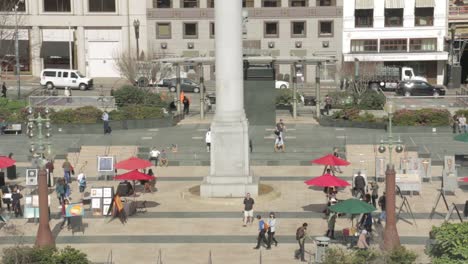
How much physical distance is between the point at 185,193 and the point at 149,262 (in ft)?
33.7

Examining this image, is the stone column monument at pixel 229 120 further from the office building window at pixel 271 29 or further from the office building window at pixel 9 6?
the office building window at pixel 9 6

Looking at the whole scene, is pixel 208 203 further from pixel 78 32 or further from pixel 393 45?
pixel 393 45

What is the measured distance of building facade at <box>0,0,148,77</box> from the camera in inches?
3445

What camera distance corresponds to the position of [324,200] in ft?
122

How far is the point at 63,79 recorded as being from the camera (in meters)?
79.2

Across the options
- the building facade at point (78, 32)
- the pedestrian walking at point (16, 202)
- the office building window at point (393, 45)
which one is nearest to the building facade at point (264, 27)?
the building facade at point (78, 32)

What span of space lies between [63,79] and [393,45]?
32.9 meters

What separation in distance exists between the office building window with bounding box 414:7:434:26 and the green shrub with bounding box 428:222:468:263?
65.7 meters

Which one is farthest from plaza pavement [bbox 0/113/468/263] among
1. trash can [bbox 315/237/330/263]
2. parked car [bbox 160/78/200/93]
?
parked car [bbox 160/78/200/93]

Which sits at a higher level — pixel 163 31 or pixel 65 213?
pixel 163 31

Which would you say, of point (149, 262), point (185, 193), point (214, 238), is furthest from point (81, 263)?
point (185, 193)

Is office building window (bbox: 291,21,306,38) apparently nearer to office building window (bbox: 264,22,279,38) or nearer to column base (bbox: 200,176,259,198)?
office building window (bbox: 264,22,279,38)

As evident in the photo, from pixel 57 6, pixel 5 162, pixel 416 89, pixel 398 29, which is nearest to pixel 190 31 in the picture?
pixel 57 6

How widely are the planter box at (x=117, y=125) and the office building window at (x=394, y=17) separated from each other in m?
36.0
